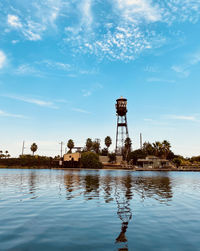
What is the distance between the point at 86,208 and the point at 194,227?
17.3 feet

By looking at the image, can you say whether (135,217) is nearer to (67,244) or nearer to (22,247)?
(67,244)

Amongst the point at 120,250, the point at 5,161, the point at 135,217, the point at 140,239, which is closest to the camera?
the point at 120,250

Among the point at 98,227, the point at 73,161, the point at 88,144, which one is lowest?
the point at 98,227

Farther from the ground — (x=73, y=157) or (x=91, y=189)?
(x=73, y=157)

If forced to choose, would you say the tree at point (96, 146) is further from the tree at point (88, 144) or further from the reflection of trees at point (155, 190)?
the reflection of trees at point (155, 190)

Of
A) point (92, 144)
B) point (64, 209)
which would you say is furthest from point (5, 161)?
point (64, 209)

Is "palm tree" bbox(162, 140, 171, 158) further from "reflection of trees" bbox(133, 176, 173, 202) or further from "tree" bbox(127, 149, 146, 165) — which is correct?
"reflection of trees" bbox(133, 176, 173, 202)

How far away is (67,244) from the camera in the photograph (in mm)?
6230

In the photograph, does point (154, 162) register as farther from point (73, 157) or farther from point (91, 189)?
point (91, 189)

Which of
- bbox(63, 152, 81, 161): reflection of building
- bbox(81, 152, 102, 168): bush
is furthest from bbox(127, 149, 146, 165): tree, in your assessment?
bbox(63, 152, 81, 161): reflection of building

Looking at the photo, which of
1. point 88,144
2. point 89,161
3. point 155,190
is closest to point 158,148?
point 89,161

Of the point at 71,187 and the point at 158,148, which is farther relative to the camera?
the point at 158,148

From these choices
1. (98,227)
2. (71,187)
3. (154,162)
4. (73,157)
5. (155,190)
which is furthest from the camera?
(73,157)

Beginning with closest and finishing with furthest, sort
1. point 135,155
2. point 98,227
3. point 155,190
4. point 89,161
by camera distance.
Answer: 1. point 98,227
2. point 155,190
3. point 89,161
4. point 135,155
